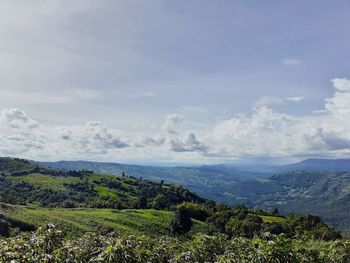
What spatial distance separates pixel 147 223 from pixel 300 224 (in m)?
71.3

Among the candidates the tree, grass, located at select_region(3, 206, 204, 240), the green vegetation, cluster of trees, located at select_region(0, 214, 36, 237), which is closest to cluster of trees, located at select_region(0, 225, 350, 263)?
the green vegetation

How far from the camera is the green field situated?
458 feet

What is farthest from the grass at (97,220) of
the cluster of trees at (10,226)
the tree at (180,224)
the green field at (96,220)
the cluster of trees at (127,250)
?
the cluster of trees at (127,250)

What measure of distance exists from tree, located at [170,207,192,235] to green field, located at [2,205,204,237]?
248 cm

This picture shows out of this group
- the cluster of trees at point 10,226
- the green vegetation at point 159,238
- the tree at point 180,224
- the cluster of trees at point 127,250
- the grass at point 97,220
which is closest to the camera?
the cluster of trees at point 127,250

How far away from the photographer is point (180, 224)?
169125mm

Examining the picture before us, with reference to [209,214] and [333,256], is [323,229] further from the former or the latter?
[333,256]

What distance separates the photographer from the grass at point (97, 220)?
139750mm

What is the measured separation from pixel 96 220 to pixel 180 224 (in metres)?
34.0

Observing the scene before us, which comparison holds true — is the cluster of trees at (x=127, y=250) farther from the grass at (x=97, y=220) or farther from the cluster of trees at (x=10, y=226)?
the grass at (x=97, y=220)

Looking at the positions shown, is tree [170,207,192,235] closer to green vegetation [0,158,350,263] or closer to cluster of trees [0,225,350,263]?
green vegetation [0,158,350,263]

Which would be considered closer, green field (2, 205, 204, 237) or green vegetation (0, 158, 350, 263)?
green vegetation (0, 158, 350, 263)

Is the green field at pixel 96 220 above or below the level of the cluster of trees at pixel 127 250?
below

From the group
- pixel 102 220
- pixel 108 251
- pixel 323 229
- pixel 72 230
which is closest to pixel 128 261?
pixel 108 251
